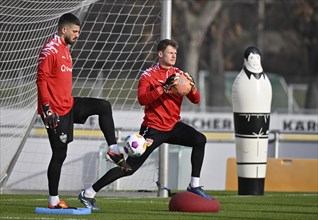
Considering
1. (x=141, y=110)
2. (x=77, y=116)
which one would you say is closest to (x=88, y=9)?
(x=141, y=110)

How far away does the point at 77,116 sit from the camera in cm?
1241

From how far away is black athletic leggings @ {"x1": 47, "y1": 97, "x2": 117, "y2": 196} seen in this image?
1223 centimetres

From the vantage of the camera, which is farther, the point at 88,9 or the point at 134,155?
the point at 88,9

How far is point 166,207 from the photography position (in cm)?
1330

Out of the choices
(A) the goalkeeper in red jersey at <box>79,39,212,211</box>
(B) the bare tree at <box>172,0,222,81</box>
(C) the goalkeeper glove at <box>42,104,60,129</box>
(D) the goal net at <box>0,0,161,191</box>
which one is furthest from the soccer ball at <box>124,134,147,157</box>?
(B) the bare tree at <box>172,0,222,81</box>

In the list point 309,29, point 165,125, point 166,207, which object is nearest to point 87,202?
point 166,207

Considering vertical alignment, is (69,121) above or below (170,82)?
below

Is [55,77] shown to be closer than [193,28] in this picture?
Yes

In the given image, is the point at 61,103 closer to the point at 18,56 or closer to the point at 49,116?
the point at 49,116

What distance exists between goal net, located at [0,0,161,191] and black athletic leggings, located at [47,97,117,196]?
282cm

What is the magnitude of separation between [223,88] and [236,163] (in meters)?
26.4

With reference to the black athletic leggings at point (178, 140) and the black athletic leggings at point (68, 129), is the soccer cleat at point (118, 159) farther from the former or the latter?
the black athletic leggings at point (178, 140)

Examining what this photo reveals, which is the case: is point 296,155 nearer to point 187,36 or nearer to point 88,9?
point 88,9

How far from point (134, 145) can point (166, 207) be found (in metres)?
1.12
